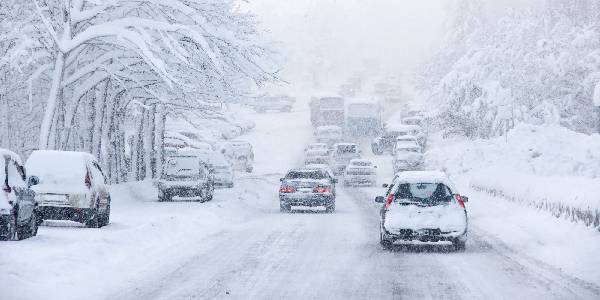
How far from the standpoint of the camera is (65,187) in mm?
22438

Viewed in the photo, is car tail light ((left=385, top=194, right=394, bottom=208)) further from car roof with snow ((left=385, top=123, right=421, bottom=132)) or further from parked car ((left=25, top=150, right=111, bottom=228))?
car roof with snow ((left=385, top=123, right=421, bottom=132))

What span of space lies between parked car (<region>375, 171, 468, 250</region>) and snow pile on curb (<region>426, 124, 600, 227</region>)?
125 inches

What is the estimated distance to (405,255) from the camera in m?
19.3

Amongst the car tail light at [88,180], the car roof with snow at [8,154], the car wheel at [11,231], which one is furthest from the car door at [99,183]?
the car wheel at [11,231]

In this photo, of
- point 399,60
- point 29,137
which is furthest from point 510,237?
point 399,60

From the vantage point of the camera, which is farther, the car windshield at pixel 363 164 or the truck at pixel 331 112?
the truck at pixel 331 112

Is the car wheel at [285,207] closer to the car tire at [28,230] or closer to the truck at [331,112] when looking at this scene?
the car tire at [28,230]

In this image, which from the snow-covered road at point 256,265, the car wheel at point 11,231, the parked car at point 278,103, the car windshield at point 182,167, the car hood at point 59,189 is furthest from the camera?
the parked car at point 278,103

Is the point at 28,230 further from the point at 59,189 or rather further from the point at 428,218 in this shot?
the point at 428,218

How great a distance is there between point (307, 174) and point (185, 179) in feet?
15.9

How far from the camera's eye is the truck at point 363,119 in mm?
79375

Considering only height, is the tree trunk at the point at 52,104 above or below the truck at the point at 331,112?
below

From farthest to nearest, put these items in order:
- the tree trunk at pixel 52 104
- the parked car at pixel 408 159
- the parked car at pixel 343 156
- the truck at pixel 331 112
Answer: the truck at pixel 331 112 → the parked car at pixel 343 156 → the parked car at pixel 408 159 → the tree trunk at pixel 52 104

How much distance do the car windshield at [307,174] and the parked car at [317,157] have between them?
2703 centimetres
